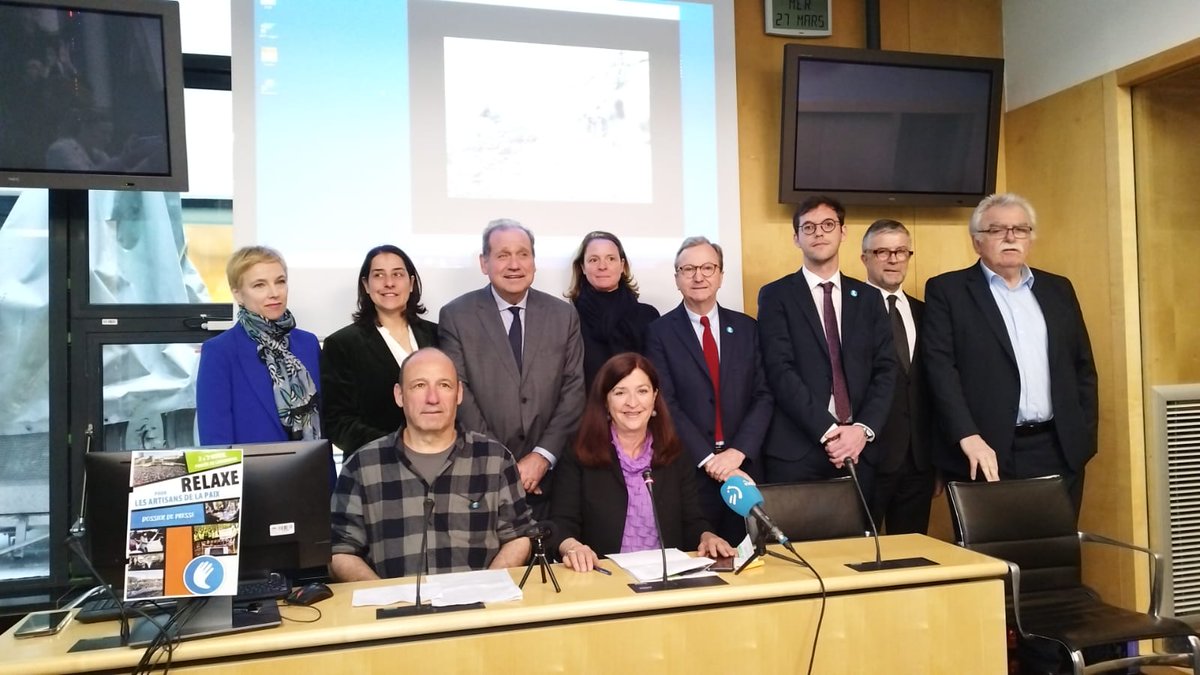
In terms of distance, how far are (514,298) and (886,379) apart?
1421 mm

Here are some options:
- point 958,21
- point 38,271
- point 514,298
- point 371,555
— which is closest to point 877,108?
point 958,21

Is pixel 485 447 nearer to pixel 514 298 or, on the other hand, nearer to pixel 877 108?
pixel 514 298

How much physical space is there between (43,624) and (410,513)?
34.3 inches

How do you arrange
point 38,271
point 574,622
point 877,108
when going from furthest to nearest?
point 877,108, point 38,271, point 574,622

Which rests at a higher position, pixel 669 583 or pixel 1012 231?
pixel 1012 231

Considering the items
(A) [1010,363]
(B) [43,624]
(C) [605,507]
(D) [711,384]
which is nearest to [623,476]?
(C) [605,507]

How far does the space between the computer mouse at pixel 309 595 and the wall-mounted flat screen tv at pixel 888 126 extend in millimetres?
2840

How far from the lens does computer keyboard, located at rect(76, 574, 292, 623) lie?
187cm

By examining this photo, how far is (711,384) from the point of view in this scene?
3.07 meters

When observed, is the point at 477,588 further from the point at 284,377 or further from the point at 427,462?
the point at 284,377

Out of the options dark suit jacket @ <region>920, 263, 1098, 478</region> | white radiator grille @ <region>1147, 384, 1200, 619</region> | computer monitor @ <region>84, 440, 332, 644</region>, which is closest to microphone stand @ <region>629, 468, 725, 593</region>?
computer monitor @ <region>84, 440, 332, 644</region>

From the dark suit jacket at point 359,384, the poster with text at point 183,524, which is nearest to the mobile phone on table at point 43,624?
the poster with text at point 183,524

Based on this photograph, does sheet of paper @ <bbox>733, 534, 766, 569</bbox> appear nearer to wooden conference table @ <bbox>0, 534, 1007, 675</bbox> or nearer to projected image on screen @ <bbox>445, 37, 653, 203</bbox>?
wooden conference table @ <bbox>0, 534, 1007, 675</bbox>

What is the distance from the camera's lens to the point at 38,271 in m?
3.50
